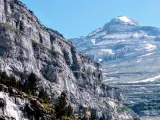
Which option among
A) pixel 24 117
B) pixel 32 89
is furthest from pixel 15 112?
Answer: pixel 32 89

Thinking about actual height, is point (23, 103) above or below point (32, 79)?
below

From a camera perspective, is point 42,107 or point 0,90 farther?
point 42,107

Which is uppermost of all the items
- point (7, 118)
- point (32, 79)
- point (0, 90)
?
point (32, 79)

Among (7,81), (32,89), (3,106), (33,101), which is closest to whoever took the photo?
(3,106)

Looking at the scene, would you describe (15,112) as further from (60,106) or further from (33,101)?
(60,106)

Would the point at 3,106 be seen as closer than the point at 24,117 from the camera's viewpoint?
Yes

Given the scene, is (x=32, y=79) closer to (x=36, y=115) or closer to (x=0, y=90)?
(x=36, y=115)

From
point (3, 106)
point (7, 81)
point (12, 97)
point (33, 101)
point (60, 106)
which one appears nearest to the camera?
point (3, 106)

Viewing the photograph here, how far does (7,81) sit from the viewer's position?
106 metres

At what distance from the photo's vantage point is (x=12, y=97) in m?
92.7

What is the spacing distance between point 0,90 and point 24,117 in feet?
32.4

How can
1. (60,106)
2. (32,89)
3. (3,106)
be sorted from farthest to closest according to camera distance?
(32,89)
(60,106)
(3,106)

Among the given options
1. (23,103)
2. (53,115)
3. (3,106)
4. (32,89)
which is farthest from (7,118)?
(32,89)

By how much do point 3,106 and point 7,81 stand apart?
1922 centimetres
